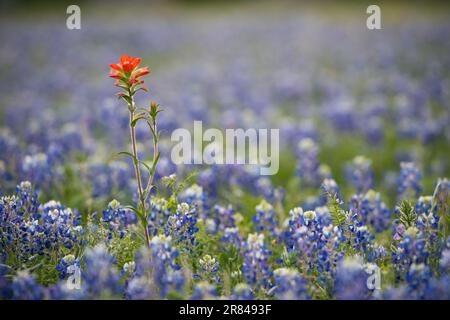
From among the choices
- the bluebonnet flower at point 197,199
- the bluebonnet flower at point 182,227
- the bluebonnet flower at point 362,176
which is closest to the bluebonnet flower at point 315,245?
the bluebonnet flower at point 182,227

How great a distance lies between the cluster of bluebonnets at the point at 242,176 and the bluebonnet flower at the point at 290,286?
0.01 m

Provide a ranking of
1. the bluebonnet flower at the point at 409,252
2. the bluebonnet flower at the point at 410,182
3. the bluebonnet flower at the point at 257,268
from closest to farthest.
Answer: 1. the bluebonnet flower at the point at 409,252
2. the bluebonnet flower at the point at 257,268
3. the bluebonnet flower at the point at 410,182

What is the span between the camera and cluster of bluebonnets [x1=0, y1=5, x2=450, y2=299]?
3232 millimetres

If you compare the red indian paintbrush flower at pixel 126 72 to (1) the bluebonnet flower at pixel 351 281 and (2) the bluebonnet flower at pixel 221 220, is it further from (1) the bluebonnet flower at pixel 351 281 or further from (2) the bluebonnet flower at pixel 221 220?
(1) the bluebonnet flower at pixel 351 281

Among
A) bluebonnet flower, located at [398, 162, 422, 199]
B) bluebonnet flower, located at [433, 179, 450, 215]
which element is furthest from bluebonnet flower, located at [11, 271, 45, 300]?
bluebonnet flower, located at [398, 162, 422, 199]

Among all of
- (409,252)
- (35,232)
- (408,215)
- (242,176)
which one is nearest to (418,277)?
(409,252)

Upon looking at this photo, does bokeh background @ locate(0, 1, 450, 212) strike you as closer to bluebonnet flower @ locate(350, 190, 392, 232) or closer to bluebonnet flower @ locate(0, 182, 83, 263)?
bluebonnet flower @ locate(350, 190, 392, 232)

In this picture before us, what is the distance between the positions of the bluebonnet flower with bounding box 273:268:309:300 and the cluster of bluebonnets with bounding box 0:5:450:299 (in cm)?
1

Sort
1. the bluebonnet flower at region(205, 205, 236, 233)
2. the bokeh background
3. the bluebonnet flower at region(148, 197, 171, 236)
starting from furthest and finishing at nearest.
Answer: the bokeh background < the bluebonnet flower at region(205, 205, 236, 233) < the bluebonnet flower at region(148, 197, 171, 236)

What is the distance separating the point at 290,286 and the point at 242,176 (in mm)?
2886

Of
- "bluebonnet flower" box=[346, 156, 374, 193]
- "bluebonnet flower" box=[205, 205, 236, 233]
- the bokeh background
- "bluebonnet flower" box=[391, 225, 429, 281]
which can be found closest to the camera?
"bluebonnet flower" box=[391, 225, 429, 281]

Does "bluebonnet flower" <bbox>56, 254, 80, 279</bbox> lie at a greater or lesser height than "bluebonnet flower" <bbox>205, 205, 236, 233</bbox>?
lesser

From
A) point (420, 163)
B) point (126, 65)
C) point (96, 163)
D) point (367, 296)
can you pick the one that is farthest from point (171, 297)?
point (420, 163)

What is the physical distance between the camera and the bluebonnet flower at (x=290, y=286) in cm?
297
